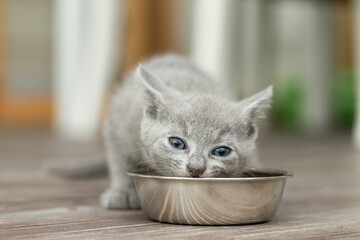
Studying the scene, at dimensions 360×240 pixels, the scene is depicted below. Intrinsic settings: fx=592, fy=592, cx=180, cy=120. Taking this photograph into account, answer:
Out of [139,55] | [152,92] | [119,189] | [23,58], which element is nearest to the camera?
[152,92]

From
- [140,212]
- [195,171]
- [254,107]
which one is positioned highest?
[254,107]

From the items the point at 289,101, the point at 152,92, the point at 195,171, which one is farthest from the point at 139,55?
the point at 195,171

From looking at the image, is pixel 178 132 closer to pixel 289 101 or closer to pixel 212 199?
pixel 212 199

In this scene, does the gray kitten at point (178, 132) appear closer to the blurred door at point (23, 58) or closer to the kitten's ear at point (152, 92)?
the kitten's ear at point (152, 92)

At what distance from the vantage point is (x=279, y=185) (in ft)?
4.41

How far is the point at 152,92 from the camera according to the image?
151cm

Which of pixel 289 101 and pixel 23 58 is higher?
pixel 23 58

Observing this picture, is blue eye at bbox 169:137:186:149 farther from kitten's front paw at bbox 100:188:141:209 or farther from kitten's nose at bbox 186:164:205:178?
kitten's front paw at bbox 100:188:141:209

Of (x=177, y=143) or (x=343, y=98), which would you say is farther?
(x=343, y=98)

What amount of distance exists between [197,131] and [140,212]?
0.30 meters

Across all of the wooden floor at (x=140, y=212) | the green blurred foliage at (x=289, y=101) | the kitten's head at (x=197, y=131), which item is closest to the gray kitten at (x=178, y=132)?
the kitten's head at (x=197, y=131)

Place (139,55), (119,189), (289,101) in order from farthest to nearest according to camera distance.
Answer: (139,55), (289,101), (119,189)

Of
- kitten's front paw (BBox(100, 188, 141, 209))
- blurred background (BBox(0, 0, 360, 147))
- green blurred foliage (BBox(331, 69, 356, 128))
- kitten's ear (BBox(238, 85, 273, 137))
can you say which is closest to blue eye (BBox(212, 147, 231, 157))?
kitten's ear (BBox(238, 85, 273, 137))

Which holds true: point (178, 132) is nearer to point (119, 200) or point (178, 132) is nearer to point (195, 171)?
point (195, 171)
